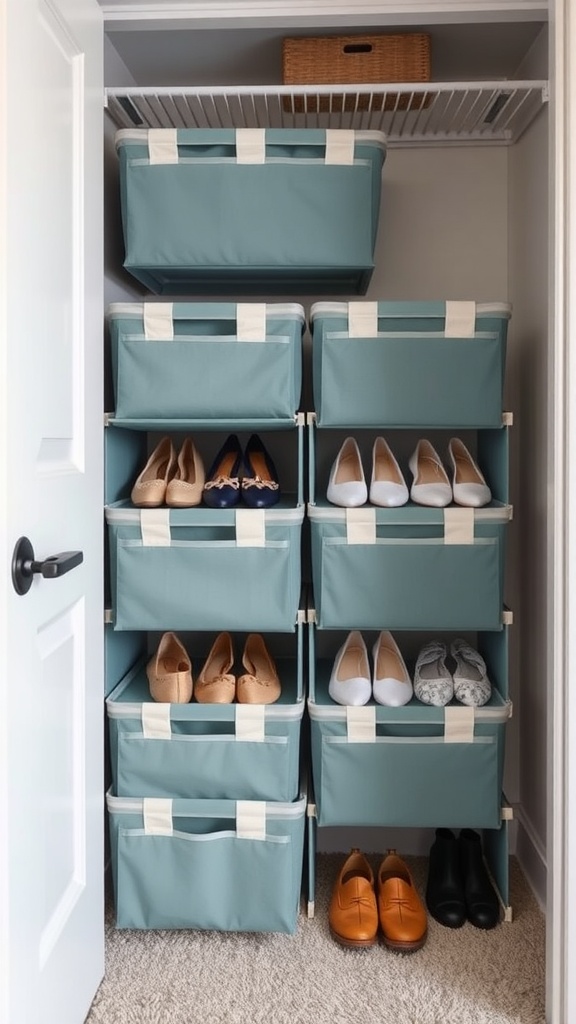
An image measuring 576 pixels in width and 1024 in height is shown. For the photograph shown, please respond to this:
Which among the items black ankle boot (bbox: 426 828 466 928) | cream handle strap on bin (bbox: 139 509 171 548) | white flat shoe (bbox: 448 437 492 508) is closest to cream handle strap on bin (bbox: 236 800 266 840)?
black ankle boot (bbox: 426 828 466 928)

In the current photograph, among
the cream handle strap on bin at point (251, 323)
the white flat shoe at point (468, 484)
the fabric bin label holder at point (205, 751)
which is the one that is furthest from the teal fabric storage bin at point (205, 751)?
→ the cream handle strap on bin at point (251, 323)

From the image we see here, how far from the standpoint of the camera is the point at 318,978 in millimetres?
1560

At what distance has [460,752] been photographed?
5.52 feet

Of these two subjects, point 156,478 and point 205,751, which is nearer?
point 205,751

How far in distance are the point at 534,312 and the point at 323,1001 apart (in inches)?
61.6

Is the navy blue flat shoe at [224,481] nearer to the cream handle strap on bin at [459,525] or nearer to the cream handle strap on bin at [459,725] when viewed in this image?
the cream handle strap on bin at [459,525]

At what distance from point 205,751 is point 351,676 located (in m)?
0.36

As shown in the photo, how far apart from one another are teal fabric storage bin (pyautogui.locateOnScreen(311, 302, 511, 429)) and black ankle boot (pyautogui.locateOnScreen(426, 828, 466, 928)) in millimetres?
1012

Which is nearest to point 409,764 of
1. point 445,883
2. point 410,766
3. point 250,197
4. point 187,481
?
point 410,766

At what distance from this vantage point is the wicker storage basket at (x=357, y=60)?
1685 millimetres

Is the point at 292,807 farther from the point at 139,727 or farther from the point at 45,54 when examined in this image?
the point at 45,54

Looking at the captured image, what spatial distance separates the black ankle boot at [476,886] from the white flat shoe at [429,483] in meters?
0.83

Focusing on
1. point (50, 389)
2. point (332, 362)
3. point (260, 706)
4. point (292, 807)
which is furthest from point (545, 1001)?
point (50, 389)

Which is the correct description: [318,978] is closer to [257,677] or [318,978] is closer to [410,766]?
[410,766]
